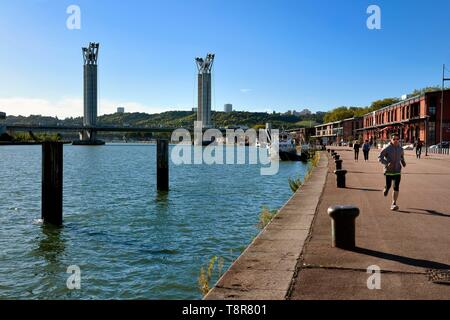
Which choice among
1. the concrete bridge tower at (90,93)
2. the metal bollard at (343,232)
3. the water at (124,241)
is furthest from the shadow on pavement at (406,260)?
the concrete bridge tower at (90,93)

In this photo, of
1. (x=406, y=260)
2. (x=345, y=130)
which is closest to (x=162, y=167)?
(x=406, y=260)

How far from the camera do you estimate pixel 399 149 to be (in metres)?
14.0

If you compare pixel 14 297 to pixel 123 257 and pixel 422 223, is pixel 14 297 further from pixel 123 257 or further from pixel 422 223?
pixel 422 223

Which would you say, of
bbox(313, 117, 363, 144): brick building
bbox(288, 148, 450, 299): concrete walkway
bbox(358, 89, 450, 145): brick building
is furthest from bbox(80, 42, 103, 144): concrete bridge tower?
bbox(288, 148, 450, 299): concrete walkway

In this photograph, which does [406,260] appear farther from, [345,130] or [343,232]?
[345,130]

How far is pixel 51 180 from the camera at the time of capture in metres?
18.8

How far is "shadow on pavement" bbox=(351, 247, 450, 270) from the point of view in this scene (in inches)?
299

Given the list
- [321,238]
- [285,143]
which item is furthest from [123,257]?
[285,143]

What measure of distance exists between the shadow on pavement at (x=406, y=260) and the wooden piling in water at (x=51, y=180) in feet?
43.3

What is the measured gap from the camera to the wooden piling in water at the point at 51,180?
18609mm

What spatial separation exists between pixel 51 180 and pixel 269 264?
13071 millimetres

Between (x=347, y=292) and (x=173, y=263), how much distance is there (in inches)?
264

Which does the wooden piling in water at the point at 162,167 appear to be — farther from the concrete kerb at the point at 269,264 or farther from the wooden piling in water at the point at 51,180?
the concrete kerb at the point at 269,264

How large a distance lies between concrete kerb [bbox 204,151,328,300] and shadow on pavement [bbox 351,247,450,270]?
116 cm
